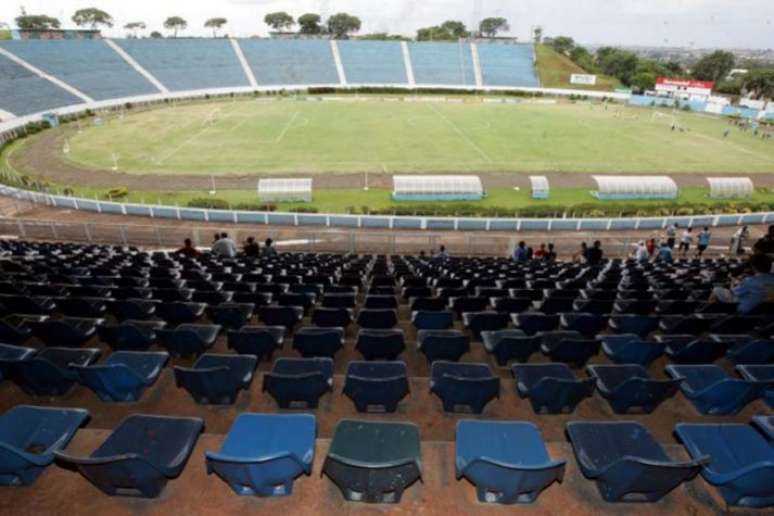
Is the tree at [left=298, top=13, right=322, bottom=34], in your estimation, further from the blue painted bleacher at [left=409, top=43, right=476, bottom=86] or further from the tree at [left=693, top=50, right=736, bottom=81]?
the tree at [left=693, top=50, right=736, bottom=81]

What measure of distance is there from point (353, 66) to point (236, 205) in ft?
255

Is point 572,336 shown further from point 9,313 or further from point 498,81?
point 498,81

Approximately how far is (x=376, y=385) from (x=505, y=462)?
176 cm

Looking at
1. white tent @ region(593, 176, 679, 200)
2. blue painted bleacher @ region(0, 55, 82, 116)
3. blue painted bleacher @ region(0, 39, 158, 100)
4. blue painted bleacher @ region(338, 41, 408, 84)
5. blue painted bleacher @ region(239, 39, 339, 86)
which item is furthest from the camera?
blue painted bleacher @ region(338, 41, 408, 84)

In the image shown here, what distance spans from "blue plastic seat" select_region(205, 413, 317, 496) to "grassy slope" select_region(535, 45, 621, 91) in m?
105

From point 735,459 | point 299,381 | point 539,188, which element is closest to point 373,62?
point 539,188

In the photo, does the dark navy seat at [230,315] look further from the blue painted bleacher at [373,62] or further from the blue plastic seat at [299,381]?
the blue painted bleacher at [373,62]

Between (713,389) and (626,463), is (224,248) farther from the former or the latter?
(626,463)

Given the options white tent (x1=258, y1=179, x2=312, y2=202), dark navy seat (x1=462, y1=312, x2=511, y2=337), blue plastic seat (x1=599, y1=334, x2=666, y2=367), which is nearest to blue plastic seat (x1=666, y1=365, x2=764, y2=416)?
blue plastic seat (x1=599, y1=334, x2=666, y2=367)

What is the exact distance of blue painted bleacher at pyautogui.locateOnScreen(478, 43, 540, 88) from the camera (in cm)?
9712

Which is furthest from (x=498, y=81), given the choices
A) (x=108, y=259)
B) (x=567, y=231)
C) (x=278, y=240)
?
(x=108, y=259)

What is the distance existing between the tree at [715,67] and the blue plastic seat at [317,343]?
173 meters

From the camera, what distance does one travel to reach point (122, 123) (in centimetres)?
5541

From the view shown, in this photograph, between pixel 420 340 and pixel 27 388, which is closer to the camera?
pixel 27 388
